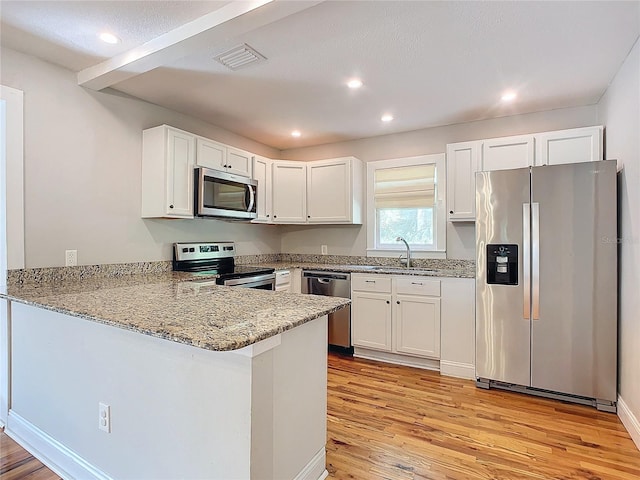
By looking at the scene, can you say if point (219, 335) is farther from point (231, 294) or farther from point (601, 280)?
point (601, 280)

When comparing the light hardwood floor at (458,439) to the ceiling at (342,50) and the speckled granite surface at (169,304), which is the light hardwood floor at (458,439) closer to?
the speckled granite surface at (169,304)

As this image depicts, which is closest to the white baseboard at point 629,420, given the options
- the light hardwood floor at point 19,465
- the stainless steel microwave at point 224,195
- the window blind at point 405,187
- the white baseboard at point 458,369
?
the white baseboard at point 458,369

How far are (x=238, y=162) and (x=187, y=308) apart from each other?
2.48 meters

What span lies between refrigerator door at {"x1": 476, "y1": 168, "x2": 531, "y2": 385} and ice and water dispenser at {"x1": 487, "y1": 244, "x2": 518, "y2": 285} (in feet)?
0.07

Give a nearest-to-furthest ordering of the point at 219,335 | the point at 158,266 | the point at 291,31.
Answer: the point at 219,335 → the point at 291,31 → the point at 158,266

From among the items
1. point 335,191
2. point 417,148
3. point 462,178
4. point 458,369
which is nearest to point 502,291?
point 458,369

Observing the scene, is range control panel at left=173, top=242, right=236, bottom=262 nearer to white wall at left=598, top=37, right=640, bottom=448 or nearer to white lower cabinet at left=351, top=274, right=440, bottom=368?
white lower cabinet at left=351, top=274, right=440, bottom=368

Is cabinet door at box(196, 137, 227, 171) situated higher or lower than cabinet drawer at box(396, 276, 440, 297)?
higher

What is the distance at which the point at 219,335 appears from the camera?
1.11m

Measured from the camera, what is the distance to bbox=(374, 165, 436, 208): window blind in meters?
3.82

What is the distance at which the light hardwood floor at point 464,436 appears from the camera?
70.4 inches

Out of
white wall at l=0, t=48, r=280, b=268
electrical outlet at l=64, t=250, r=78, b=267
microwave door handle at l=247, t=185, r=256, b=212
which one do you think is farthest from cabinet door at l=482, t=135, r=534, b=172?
electrical outlet at l=64, t=250, r=78, b=267

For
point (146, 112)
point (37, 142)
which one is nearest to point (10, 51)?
→ point (37, 142)

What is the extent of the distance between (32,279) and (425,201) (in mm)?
3566
